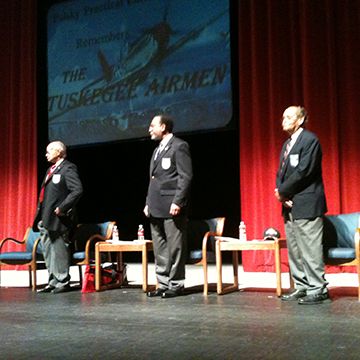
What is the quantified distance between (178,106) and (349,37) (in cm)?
201

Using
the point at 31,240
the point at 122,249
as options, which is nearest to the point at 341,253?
the point at 122,249

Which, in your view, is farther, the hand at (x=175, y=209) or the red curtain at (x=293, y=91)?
the red curtain at (x=293, y=91)

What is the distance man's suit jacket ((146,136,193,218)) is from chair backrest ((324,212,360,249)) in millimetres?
1116

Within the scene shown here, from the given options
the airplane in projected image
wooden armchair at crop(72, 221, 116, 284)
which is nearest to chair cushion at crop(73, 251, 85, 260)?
wooden armchair at crop(72, 221, 116, 284)

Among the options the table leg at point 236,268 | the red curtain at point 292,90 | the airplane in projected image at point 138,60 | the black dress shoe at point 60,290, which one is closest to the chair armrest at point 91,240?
the black dress shoe at point 60,290

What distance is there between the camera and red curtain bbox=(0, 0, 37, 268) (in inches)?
274

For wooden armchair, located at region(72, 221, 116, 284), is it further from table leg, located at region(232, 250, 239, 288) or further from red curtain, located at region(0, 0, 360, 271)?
red curtain, located at region(0, 0, 360, 271)

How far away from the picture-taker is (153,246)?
3951 mm

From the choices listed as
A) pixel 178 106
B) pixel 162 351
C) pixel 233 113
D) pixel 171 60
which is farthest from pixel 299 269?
pixel 171 60

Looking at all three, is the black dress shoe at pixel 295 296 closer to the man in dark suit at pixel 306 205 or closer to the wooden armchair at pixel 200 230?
the man in dark suit at pixel 306 205

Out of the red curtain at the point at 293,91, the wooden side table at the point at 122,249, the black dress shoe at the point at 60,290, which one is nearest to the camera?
the wooden side table at the point at 122,249

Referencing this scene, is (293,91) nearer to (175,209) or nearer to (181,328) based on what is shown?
(175,209)

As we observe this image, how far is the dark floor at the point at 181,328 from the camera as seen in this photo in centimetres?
209

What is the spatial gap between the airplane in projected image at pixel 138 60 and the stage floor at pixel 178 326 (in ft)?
10.1
